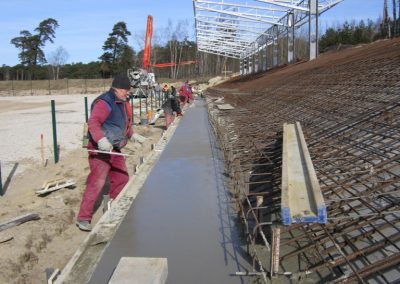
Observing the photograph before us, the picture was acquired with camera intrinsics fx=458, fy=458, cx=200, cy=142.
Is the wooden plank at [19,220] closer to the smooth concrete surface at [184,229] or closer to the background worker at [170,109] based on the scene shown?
the smooth concrete surface at [184,229]

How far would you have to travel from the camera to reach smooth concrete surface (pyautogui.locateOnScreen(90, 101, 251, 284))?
3.45 meters

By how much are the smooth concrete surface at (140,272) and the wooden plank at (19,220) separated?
95.6 inches

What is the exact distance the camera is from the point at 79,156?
1027cm

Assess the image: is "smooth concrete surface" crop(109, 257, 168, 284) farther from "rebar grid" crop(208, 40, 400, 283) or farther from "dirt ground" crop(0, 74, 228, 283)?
"dirt ground" crop(0, 74, 228, 283)

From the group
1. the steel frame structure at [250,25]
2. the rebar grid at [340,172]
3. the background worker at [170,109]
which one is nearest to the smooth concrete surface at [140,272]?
the rebar grid at [340,172]

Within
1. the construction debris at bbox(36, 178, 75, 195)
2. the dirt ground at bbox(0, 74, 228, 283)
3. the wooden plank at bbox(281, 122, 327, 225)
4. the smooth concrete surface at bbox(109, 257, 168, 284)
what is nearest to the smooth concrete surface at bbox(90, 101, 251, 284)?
the smooth concrete surface at bbox(109, 257, 168, 284)

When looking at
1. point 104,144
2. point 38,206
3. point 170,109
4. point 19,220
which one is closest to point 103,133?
point 104,144

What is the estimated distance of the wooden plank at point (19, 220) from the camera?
5.08 m

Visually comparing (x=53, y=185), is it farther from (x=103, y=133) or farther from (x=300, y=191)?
(x=300, y=191)

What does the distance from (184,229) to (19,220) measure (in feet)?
7.07

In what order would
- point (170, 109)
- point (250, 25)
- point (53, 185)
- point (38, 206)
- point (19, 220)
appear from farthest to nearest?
point (250, 25) → point (170, 109) → point (53, 185) → point (38, 206) → point (19, 220)

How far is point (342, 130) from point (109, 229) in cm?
341

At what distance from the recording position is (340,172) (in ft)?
15.1

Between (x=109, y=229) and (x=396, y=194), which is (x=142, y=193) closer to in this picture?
(x=109, y=229)
